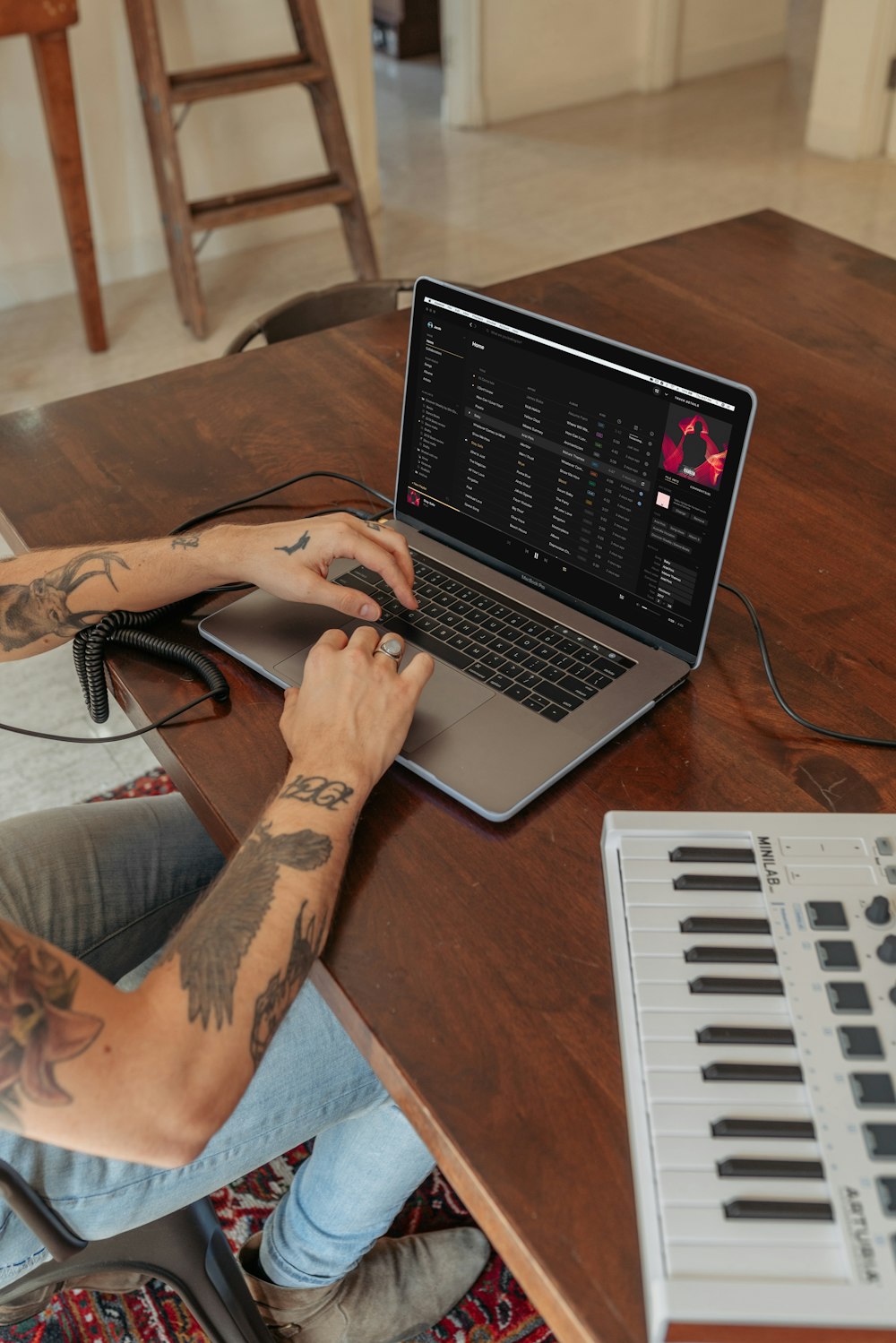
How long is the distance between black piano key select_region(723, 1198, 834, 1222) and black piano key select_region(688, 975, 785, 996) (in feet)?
0.45

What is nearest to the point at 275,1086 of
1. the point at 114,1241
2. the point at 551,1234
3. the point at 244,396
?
the point at 114,1241

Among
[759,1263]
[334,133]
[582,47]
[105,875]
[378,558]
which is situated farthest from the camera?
[582,47]

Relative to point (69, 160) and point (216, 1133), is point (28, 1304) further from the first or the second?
point (69, 160)

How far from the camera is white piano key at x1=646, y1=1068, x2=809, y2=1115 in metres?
0.70

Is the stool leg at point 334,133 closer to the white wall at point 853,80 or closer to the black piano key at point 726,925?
the white wall at point 853,80

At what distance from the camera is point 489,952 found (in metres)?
0.82

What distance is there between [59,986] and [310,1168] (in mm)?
514

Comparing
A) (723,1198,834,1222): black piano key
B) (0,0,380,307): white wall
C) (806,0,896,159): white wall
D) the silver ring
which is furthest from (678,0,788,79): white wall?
(723,1198,834,1222): black piano key

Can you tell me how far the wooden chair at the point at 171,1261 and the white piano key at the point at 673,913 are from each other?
1.62ft

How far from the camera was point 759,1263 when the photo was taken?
0.63 meters

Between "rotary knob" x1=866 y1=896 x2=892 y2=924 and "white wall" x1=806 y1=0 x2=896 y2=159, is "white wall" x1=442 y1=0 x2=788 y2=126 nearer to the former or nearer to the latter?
"white wall" x1=806 y1=0 x2=896 y2=159

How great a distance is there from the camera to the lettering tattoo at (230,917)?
804 mm

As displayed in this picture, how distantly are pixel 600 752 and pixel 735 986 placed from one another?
267 millimetres

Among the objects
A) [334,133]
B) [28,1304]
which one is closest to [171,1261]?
[28,1304]
